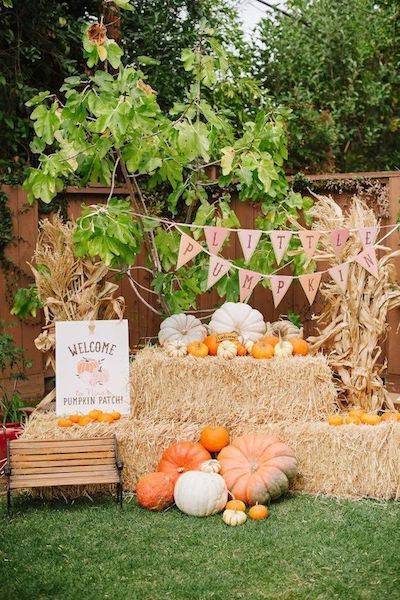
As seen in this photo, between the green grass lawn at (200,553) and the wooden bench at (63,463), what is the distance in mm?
205

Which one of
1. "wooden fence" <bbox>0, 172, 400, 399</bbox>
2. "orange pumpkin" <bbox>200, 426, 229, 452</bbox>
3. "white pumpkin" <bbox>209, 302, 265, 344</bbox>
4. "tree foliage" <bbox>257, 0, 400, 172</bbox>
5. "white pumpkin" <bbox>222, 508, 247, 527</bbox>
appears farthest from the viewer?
"tree foliage" <bbox>257, 0, 400, 172</bbox>

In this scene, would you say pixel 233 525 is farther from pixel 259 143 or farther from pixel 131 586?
pixel 259 143

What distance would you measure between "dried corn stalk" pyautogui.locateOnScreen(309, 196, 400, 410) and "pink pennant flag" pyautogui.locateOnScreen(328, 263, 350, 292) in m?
0.10

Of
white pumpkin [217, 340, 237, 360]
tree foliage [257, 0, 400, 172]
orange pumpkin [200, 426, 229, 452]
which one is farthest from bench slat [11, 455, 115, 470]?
tree foliage [257, 0, 400, 172]

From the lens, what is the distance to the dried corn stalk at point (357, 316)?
16.8 ft

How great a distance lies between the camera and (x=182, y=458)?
470 centimetres

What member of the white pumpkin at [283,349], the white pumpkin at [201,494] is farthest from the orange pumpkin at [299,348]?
the white pumpkin at [201,494]

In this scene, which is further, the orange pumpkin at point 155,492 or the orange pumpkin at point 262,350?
the orange pumpkin at point 262,350

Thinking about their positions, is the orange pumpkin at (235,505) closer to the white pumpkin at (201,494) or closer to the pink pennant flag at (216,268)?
the white pumpkin at (201,494)

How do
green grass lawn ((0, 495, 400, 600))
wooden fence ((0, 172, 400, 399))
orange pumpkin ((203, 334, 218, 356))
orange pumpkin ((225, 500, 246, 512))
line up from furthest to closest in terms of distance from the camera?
wooden fence ((0, 172, 400, 399))
orange pumpkin ((203, 334, 218, 356))
orange pumpkin ((225, 500, 246, 512))
green grass lawn ((0, 495, 400, 600))

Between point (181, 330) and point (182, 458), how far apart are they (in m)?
1.04

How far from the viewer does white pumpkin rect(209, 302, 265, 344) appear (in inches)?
210

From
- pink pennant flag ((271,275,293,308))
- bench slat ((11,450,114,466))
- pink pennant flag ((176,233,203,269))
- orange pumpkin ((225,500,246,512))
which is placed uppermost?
pink pennant flag ((176,233,203,269))

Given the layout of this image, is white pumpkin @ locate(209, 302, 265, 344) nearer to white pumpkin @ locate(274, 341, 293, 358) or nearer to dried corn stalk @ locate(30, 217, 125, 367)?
white pumpkin @ locate(274, 341, 293, 358)
